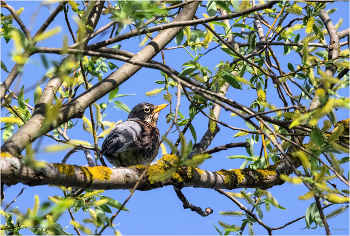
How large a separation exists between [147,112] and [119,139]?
165 centimetres

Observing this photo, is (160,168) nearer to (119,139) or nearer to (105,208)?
(105,208)

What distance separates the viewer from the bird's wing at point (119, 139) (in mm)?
4199

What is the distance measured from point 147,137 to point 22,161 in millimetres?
2705

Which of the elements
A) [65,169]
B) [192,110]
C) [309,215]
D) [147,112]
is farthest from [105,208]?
[147,112]

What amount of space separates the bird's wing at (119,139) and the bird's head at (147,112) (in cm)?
116

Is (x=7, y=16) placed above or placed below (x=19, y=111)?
above

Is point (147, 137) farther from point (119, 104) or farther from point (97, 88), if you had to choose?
point (97, 88)

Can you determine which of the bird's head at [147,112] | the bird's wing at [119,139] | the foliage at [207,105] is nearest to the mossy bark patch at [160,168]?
the foliage at [207,105]

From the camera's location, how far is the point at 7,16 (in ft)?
10.5

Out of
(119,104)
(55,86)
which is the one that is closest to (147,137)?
(119,104)

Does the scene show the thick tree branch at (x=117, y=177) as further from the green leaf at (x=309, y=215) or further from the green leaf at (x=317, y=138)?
the green leaf at (x=317, y=138)

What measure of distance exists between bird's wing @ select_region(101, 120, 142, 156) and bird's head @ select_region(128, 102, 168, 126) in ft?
3.82

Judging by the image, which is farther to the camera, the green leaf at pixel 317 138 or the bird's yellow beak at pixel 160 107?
the bird's yellow beak at pixel 160 107

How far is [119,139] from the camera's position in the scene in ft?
14.1
